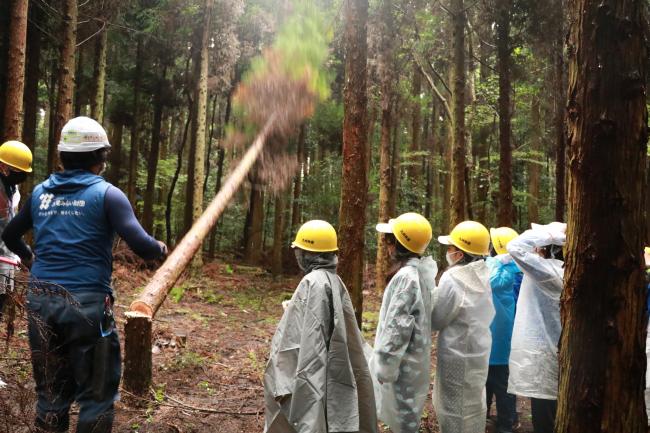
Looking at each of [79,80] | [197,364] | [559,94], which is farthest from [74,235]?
[79,80]

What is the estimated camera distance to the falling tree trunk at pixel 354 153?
675 cm

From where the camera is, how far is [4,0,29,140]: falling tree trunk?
759 centimetres

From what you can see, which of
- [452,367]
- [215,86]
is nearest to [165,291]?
[452,367]

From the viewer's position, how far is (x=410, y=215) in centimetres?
425

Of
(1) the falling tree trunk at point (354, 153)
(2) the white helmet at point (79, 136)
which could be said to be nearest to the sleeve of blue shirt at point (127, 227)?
(2) the white helmet at point (79, 136)

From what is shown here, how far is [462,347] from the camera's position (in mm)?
4301

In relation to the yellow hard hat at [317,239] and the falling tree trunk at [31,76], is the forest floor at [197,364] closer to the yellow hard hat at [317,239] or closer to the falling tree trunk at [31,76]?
the yellow hard hat at [317,239]

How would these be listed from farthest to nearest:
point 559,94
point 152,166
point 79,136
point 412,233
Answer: point 152,166
point 559,94
point 412,233
point 79,136

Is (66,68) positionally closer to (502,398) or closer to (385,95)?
(385,95)

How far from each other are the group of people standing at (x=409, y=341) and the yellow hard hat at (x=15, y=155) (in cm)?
292

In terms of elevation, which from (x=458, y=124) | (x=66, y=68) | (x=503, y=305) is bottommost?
(x=503, y=305)

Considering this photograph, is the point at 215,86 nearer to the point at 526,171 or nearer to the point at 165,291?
the point at 165,291

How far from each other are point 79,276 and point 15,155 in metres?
→ 2.34

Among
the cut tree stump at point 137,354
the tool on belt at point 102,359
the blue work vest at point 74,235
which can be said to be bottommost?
the cut tree stump at point 137,354
